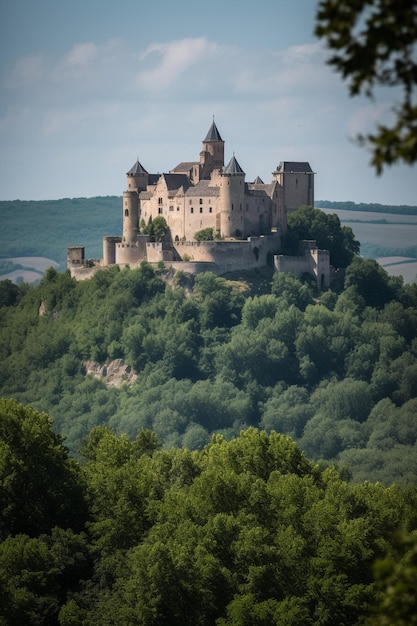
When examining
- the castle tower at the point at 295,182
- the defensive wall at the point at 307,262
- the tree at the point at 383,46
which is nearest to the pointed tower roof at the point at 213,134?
the castle tower at the point at 295,182

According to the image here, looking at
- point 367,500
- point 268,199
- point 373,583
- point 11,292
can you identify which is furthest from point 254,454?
point 11,292

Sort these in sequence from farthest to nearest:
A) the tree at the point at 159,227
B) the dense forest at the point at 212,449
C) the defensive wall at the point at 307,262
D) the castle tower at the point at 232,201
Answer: the defensive wall at the point at 307,262
the tree at the point at 159,227
the castle tower at the point at 232,201
the dense forest at the point at 212,449

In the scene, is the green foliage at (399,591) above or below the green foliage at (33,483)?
above

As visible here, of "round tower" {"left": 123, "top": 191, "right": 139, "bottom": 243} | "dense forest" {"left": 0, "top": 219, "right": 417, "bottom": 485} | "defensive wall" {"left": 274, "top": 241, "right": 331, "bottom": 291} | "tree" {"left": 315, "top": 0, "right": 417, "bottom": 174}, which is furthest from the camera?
"dense forest" {"left": 0, "top": 219, "right": 417, "bottom": 485}

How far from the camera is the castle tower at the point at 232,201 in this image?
348 ft

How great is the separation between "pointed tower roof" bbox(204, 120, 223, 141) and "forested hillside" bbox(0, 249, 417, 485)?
35.9 feet

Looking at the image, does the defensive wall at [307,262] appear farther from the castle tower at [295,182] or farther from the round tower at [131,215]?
the round tower at [131,215]

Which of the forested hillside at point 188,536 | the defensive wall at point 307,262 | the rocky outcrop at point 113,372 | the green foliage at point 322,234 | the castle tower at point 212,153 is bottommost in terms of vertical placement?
the rocky outcrop at point 113,372

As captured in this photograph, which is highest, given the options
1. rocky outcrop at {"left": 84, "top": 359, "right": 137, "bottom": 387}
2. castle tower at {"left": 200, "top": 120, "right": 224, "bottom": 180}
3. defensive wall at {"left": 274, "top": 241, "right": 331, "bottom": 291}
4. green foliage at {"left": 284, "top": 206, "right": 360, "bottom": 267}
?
castle tower at {"left": 200, "top": 120, "right": 224, "bottom": 180}

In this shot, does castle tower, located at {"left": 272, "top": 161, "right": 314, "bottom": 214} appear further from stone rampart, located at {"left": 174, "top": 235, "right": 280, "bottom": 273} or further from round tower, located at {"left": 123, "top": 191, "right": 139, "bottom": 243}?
round tower, located at {"left": 123, "top": 191, "right": 139, "bottom": 243}

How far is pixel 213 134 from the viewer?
11250cm

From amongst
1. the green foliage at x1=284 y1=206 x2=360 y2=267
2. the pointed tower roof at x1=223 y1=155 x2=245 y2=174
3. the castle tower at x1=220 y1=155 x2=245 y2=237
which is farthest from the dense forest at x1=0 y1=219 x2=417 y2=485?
the pointed tower roof at x1=223 y1=155 x2=245 y2=174

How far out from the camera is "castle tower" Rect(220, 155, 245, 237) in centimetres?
10594

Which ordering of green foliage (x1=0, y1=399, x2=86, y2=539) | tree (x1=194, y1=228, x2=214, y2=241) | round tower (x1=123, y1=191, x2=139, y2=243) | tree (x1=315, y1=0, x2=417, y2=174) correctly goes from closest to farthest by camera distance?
1. tree (x1=315, y1=0, x2=417, y2=174)
2. green foliage (x1=0, y1=399, x2=86, y2=539)
3. tree (x1=194, y1=228, x2=214, y2=241)
4. round tower (x1=123, y1=191, x2=139, y2=243)
